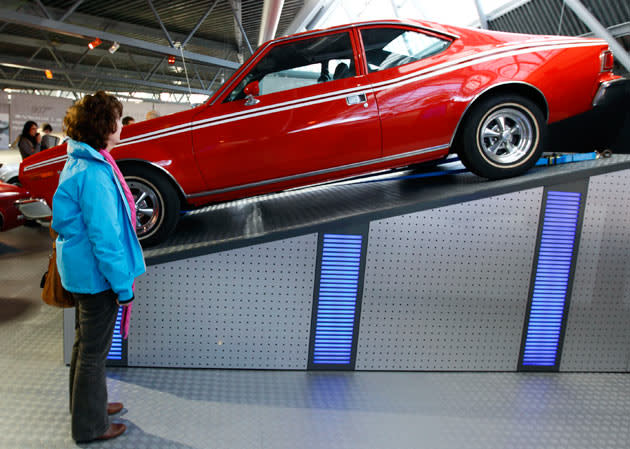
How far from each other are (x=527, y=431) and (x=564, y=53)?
2.59 metres

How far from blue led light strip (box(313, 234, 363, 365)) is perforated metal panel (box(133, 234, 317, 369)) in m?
0.09

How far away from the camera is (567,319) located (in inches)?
114

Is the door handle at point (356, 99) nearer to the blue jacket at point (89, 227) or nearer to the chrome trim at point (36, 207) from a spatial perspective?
the blue jacket at point (89, 227)

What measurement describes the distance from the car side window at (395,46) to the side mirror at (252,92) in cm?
83

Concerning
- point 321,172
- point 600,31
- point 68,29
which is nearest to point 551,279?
point 321,172

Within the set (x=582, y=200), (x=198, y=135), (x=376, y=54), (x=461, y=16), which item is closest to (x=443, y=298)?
(x=582, y=200)

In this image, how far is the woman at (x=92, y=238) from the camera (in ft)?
5.60

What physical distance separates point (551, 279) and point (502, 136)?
109cm

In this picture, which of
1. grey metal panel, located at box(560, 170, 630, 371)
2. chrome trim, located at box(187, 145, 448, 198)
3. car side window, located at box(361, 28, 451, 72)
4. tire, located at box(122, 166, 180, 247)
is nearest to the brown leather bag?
tire, located at box(122, 166, 180, 247)

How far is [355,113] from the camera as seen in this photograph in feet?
9.53

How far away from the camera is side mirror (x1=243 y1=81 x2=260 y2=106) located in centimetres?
286

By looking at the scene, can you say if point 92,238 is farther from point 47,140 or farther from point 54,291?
point 47,140

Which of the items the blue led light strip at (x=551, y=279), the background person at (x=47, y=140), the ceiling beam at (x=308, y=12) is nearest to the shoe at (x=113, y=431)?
the blue led light strip at (x=551, y=279)

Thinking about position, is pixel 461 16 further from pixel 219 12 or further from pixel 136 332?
pixel 136 332
